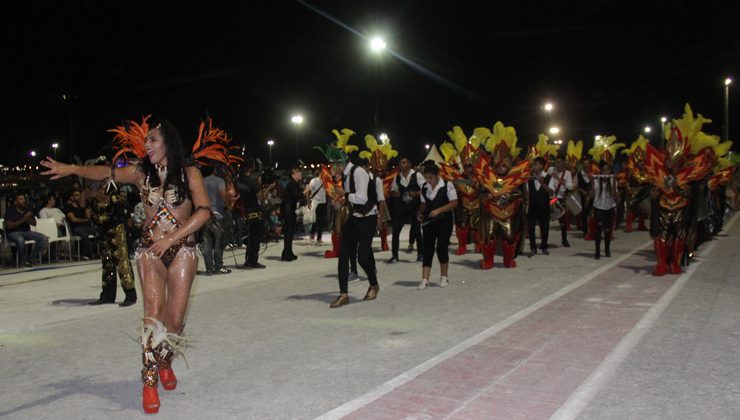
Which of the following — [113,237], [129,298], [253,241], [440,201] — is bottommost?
[129,298]

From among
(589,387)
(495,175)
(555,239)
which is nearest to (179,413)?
(589,387)

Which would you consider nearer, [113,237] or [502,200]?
[113,237]

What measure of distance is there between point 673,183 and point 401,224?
5423 mm

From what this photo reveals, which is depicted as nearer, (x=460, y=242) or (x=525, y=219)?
(x=525, y=219)

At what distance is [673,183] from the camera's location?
10727 mm

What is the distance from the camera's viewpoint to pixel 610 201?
13.4 m

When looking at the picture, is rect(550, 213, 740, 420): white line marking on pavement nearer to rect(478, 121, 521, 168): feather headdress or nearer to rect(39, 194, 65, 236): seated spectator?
rect(478, 121, 521, 168): feather headdress

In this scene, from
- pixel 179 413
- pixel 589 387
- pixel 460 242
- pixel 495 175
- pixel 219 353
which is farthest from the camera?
pixel 460 242

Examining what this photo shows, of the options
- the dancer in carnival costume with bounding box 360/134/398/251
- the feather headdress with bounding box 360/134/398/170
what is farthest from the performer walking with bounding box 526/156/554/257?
the feather headdress with bounding box 360/134/398/170

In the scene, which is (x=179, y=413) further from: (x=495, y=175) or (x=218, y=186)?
(x=495, y=175)

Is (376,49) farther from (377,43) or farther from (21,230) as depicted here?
(21,230)

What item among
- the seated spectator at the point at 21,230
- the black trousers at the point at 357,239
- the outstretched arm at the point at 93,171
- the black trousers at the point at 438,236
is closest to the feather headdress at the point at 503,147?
the black trousers at the point at 438,236

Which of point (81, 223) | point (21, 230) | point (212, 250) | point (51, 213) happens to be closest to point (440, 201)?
point (212, 250)

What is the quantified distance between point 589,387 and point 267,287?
6264 millimetres
